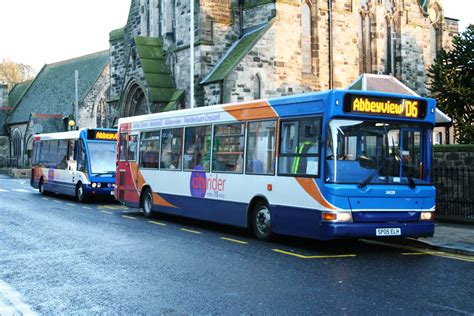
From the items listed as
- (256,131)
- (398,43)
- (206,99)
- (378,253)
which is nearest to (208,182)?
(256,131)

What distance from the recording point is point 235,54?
29281mm

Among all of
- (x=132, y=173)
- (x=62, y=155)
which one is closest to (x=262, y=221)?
(x=132, y=173)

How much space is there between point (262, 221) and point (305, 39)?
20.3m

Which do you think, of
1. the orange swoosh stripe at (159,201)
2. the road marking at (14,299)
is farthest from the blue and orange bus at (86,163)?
the road marking at (14,299)

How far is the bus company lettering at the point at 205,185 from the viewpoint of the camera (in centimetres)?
1377

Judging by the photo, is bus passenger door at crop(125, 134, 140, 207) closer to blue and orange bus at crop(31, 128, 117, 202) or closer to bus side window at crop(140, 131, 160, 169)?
bus side window at crop(140, 131, 160, 169)

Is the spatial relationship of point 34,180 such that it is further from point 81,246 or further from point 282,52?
point 81,246

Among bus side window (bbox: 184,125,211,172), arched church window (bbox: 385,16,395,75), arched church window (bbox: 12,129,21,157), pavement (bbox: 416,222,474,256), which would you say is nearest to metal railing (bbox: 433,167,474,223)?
pavement (bbox: 416,222,474,256)

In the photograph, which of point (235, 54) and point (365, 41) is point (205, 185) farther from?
point (365, 41)

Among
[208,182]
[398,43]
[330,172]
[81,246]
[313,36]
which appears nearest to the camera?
[330,172]

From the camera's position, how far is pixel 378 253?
11.0 meters

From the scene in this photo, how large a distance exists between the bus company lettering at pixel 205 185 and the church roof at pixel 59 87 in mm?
49756

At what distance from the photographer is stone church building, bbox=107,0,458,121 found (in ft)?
95.2

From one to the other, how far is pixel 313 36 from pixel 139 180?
55.2 feet
